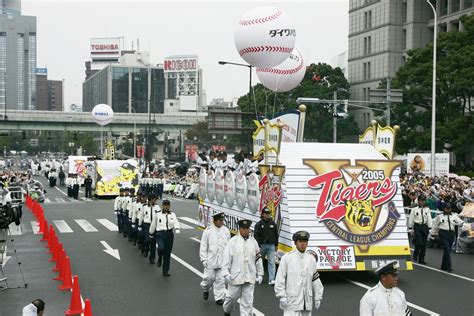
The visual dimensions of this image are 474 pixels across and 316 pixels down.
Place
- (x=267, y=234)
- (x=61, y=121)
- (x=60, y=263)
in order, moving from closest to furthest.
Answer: (x=267, y=234) < (x=60, y=263) < (x=61, y=121)

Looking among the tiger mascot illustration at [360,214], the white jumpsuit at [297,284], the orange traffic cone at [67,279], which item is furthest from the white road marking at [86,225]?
the white jumpsuit at [297,284]

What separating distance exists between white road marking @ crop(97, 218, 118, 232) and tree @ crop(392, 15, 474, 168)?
912 inches

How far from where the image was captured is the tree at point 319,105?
64.6 meters

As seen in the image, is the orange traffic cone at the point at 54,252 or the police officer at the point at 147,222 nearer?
the police officer at the point at 147,222

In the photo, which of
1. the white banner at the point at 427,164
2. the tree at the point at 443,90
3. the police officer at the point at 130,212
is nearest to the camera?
the police officer at the point at 130,212

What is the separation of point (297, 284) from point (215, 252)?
398 cm

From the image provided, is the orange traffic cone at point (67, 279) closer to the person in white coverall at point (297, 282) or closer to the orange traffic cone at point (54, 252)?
the orange traffic cone at point (54, 252)

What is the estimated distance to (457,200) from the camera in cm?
2202

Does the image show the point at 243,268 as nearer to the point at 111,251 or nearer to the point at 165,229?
the point at 165,229

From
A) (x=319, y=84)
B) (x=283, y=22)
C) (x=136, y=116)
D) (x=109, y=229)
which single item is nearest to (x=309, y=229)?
(x=283, y=22)

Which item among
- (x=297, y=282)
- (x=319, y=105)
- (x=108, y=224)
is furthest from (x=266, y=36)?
(x=319, y=105)

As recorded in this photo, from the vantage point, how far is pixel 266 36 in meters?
20.8

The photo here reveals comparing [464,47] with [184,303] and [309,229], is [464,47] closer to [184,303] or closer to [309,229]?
[309,229]

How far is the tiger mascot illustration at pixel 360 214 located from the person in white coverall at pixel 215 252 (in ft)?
11.0
